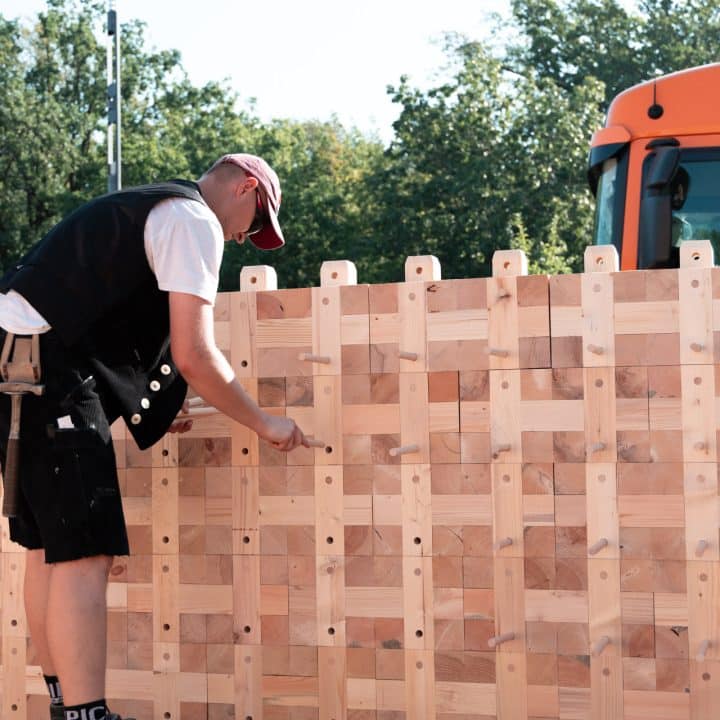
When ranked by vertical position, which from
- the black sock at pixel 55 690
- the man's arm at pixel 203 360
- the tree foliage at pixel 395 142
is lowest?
the black sock at pixel 55 690

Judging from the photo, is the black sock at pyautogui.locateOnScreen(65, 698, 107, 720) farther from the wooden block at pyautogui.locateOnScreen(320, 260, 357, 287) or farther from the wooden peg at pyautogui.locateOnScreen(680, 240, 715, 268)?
Answer: the wooden peg at pyautogui.locateOnScreen(680, 240, 715, 268)

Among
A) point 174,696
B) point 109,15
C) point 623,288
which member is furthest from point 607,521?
point 109,15

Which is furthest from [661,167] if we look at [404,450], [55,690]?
[55,690]

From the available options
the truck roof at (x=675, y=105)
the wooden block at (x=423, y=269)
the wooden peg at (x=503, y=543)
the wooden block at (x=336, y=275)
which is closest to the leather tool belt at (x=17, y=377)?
the wooden block at (x=336, y=275)

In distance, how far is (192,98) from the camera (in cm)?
3797

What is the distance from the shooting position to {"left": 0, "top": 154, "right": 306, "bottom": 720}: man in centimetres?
381

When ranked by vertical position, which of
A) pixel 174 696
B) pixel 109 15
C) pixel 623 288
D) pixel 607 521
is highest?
pixel 109 15

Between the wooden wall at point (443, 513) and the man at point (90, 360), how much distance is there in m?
0.62

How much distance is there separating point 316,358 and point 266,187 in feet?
2.09

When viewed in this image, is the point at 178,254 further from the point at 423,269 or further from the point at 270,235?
the point at 423,269

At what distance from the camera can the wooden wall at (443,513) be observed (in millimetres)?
4156

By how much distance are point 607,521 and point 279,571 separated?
118 cm

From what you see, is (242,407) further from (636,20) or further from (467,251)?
(636,20)

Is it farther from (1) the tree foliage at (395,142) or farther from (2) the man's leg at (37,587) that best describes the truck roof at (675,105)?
(1) the tree foliage at (395,142)
